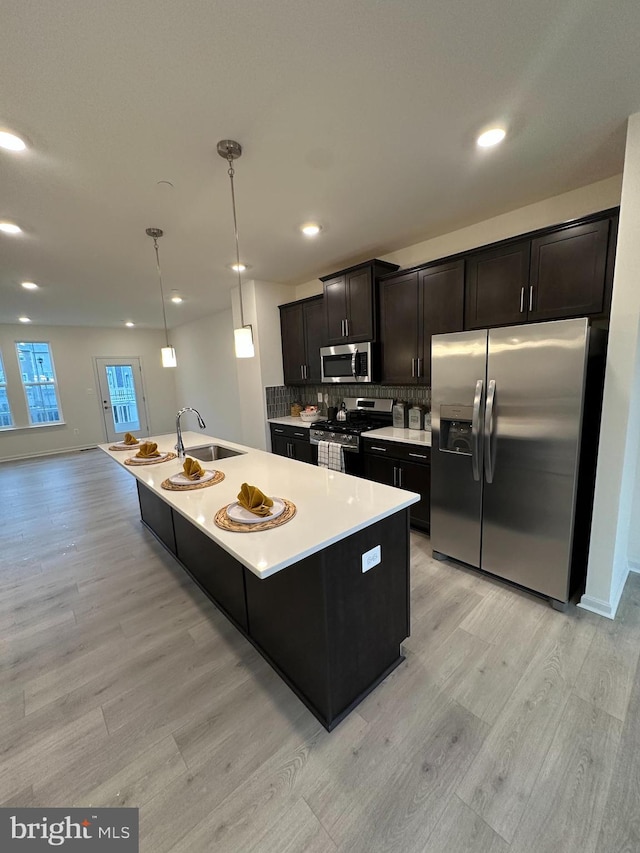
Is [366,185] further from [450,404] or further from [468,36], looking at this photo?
[450,404]

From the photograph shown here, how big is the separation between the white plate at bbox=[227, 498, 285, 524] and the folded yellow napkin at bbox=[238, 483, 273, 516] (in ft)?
0.06

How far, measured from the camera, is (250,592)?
6.14 ft

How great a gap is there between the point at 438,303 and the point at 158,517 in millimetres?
3144

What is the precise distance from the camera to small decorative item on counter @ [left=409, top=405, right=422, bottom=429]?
11.3 feet

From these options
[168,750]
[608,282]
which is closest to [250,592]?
[168,750]

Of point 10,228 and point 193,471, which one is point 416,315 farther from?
point 10,228

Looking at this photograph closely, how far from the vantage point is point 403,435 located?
3234 mm

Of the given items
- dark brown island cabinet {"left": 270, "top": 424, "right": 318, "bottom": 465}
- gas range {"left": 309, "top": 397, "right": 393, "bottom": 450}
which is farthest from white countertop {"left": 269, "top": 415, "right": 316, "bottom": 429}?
gas range {"left": 309, "top": 397, "right": 393, "bottom": 450}

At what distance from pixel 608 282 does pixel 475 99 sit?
4.35ft

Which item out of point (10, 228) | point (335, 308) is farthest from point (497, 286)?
point (10, 228)

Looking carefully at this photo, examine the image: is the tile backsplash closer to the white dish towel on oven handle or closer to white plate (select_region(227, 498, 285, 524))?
the white dish towel on oven handle

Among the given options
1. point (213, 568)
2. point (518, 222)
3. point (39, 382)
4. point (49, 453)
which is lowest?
point (49, 453)

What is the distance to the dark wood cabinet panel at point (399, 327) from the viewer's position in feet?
10.3

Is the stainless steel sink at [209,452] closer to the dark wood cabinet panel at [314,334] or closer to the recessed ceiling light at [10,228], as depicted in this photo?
the dark wood cabinet panel at [314,334]
